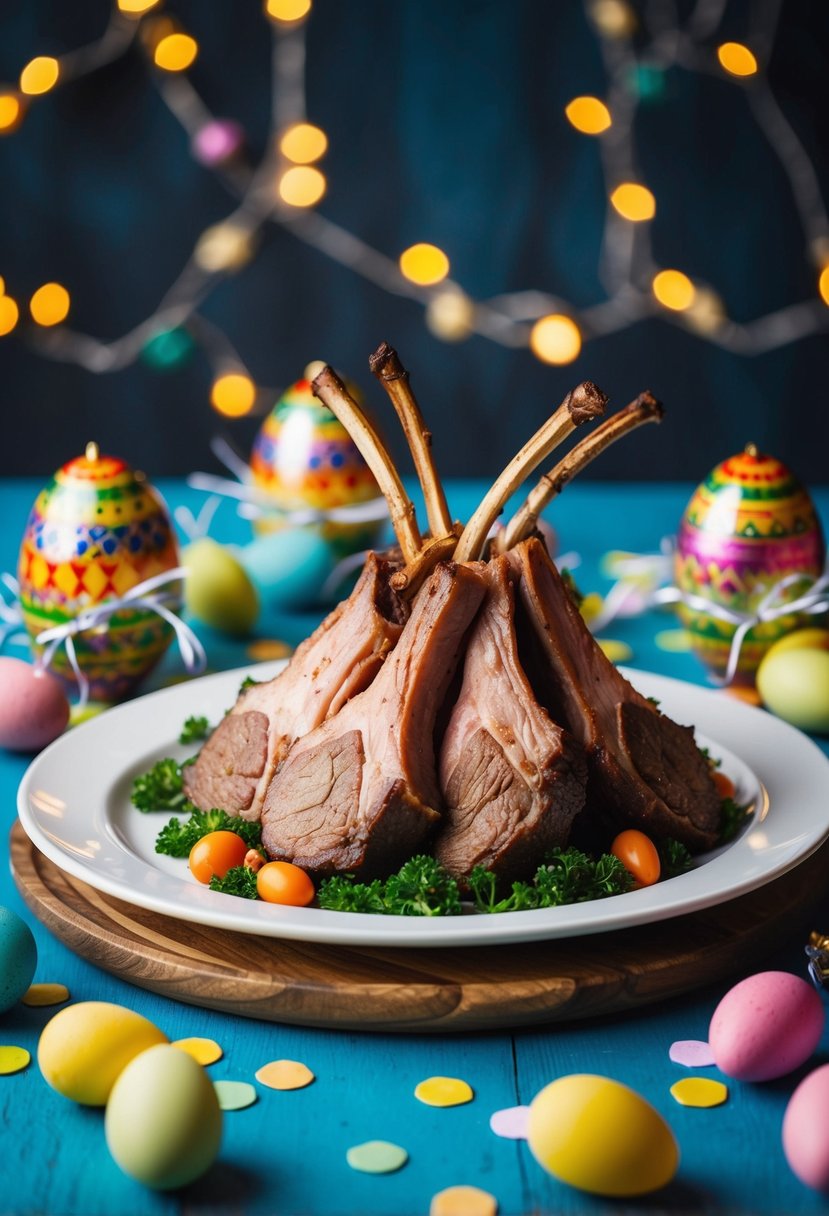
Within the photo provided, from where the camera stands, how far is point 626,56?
520 centimetres

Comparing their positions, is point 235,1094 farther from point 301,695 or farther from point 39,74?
point 39,74

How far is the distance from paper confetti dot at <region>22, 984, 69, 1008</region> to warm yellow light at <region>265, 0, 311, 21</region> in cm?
387

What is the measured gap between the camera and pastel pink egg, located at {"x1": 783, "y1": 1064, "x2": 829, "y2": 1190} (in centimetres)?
167

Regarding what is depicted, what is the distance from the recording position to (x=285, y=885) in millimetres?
2162

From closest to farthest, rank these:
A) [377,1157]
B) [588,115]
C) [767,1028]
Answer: [377,1157]
[767,1028]
[588,115]

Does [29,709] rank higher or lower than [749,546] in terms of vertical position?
lower

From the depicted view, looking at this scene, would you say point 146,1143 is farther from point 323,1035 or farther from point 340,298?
point 340,298

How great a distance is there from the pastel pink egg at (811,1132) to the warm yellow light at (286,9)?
4.32 meters

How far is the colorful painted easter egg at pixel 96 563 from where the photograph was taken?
329 cm

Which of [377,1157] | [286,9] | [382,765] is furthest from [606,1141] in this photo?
[286,9]

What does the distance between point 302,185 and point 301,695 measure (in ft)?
11.0

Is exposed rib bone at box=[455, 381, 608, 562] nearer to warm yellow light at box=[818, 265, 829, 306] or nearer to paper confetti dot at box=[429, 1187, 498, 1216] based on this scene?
paper confetti dot at box=[429, 1187, 498, 1216]

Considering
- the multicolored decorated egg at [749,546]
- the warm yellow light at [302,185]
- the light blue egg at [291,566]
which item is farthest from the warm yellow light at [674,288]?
the multicolored decorated egg at [749,546]

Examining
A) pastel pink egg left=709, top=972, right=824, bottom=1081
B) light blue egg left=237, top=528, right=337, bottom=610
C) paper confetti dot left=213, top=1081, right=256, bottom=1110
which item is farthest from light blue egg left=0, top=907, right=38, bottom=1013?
light blue egg left=237, top=528, right=337, bottom=610
